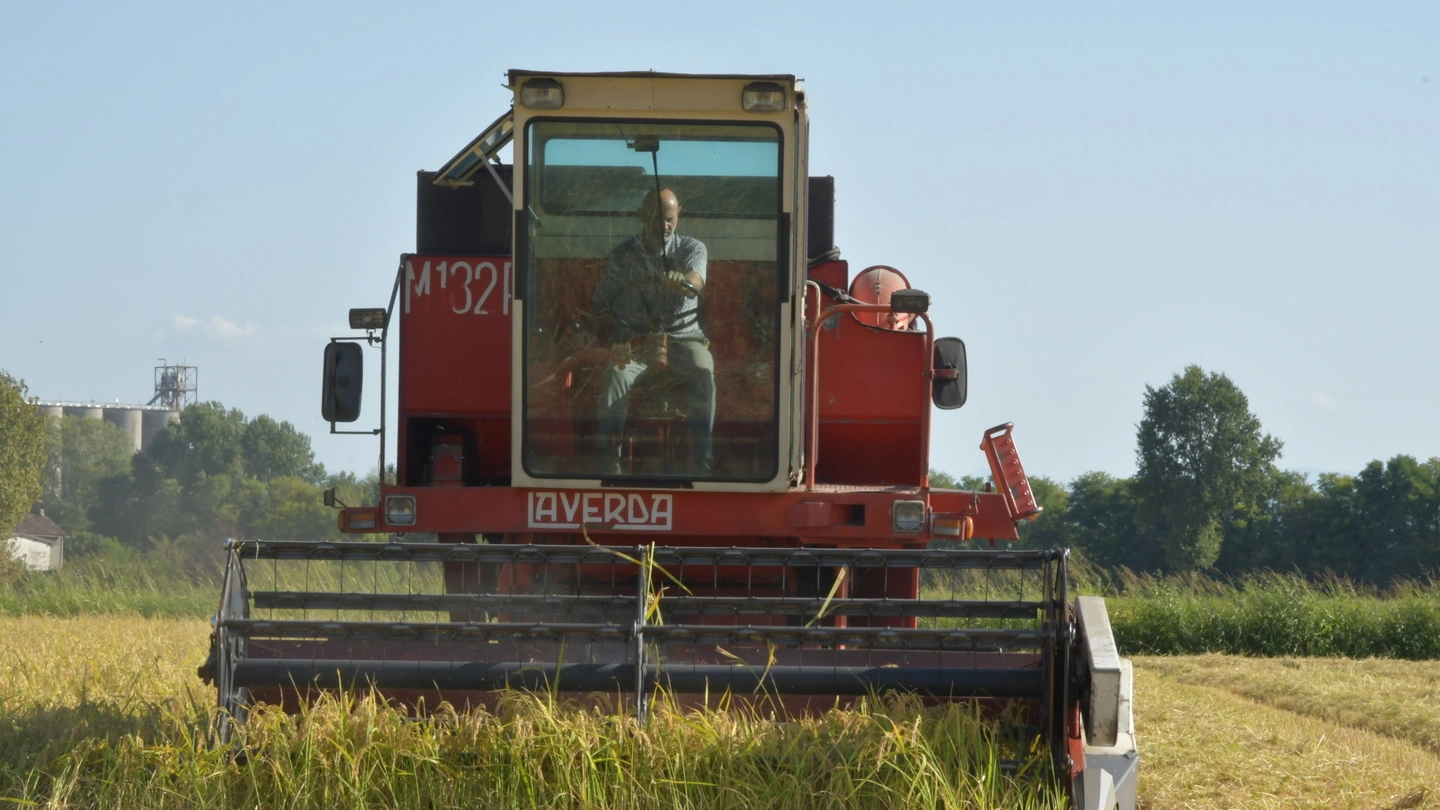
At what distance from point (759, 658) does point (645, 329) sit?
1.56 m

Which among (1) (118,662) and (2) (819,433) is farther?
(1) (118,662)

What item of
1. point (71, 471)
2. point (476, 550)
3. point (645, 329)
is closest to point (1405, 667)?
point (645, 329)

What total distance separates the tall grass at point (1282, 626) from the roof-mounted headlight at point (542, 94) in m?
11.7

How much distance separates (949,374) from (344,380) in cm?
265

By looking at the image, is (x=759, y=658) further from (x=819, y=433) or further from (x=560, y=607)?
(x=819, y=433)

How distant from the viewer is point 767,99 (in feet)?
18.6

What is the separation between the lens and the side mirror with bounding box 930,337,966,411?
6488mm

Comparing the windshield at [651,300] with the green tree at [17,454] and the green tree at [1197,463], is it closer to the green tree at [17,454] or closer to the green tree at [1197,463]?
the green tree at [17,454]

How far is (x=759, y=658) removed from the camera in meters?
4.61

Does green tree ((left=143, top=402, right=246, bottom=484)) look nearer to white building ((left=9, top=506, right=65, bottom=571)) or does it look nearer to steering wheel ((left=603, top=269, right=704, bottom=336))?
white building ((left=9, top=506, right=65, bottom=571))

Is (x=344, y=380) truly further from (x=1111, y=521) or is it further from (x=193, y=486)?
(x=193, y=486)

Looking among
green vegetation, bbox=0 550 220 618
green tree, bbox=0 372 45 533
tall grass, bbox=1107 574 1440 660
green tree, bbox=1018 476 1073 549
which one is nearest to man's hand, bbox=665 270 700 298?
green vegetation, bbox=0 550 220 618

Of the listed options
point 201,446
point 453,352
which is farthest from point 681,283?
point 201,446

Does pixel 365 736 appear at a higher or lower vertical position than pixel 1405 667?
higher
